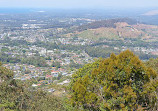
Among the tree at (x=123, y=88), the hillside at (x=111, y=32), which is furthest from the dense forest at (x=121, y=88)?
the hillside at (x=111, y=32)

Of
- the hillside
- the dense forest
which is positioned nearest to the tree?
the dense forest

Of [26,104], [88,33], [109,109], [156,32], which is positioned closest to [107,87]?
[109,109]

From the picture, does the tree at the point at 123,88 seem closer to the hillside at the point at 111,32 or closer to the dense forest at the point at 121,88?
the dense forest at the point at 121,88

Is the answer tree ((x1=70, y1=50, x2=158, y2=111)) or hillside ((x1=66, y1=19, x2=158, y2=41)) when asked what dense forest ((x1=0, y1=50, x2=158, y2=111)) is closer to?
tree ((x1=70, y1=50, x2=158, y2=111))

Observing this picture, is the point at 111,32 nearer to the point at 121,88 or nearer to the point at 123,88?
the point at 121,88

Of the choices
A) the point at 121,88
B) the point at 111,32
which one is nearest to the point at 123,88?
the point at 121,88

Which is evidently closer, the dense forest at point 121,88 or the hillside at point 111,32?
the dense forest at point 121,88

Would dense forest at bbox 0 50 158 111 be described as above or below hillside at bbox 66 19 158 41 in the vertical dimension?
above

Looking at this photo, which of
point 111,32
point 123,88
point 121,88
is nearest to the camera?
point 123,88

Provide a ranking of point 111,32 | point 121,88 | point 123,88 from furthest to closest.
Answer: point 111,32 < point 121,88 < point 123,88
